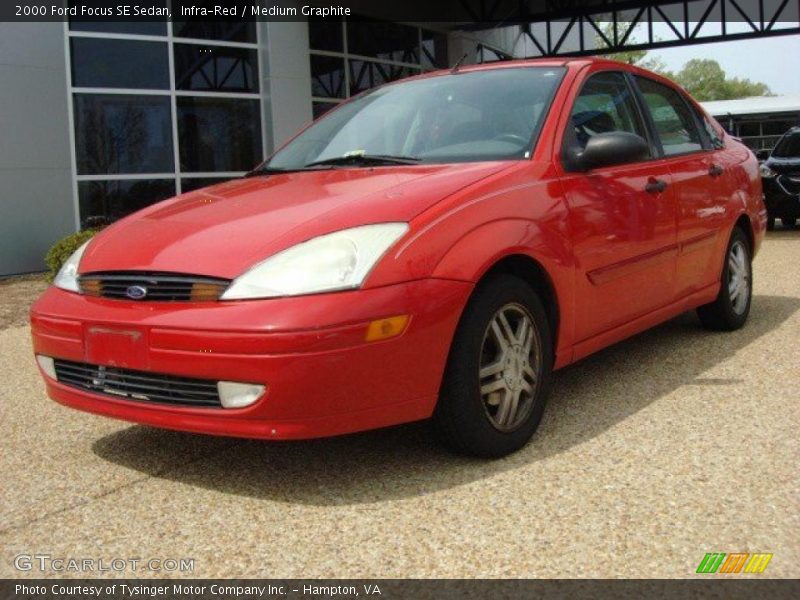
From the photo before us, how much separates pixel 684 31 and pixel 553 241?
60.0ft

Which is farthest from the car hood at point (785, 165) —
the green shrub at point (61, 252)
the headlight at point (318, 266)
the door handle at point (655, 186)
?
the headlight at point (318, 266)

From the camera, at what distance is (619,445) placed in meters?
3.34

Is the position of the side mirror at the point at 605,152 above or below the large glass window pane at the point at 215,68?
below

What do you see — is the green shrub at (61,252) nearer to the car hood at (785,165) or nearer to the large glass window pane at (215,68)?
the large glass window pane at (215,68)

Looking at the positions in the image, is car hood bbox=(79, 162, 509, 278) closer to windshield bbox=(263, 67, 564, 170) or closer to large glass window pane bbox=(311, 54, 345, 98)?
windshield bbox=(263, 67, 564, 170)

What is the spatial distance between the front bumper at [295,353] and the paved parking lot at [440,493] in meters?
0.29

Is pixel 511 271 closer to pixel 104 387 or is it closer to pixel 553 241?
pixel 553 241

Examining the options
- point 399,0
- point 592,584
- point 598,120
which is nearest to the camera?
point 592,584

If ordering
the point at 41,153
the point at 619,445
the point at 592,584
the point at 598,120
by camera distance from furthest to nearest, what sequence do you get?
the point at 41,153 → the point at 598,120 → the point at 619,445 → the point at 592,584

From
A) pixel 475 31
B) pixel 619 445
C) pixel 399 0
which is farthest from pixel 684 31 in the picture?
pixel 619 445

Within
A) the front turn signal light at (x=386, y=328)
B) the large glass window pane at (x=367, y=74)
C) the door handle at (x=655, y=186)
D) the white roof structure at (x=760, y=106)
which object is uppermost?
the large glass window pane at (x=367, y=74)

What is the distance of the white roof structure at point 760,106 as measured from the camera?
799 inches

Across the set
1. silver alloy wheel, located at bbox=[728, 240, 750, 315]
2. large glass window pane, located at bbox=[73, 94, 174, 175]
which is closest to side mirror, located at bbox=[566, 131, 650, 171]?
silver alloy wheel, located at bbox=[728, 240, 750, 315]

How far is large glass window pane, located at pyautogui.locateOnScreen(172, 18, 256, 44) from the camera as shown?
12000 mm
